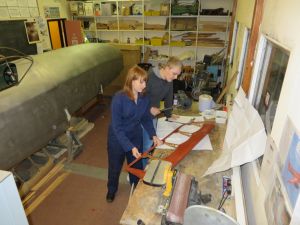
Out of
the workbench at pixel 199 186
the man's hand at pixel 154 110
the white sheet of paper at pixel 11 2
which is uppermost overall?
the white sheet of paper at pixel 11 2

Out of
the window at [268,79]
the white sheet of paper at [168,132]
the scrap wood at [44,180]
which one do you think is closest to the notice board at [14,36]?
the scrap wood at [44,180]

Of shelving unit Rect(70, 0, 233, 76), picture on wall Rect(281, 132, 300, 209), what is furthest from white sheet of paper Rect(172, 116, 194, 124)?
shelving unit Rect(70, 0, 233, 76)

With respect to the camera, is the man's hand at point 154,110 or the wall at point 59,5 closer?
the man's hand at point 154,110

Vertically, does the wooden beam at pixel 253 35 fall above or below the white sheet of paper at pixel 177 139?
above

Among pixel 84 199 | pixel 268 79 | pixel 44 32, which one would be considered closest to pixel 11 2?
pixel 44 32

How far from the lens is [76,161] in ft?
10.5

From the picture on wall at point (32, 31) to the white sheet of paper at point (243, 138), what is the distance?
445cm

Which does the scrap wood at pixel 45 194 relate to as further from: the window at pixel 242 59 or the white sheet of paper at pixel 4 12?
the white sheet of paper at pixel 4 12

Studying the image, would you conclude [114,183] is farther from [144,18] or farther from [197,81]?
[144,18]

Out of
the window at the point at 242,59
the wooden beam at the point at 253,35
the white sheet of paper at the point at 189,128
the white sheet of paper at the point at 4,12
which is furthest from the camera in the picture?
the white sheet of paper at the point at 4,12

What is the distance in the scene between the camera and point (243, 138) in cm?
141

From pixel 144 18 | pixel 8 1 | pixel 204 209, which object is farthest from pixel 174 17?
pixel 204 209

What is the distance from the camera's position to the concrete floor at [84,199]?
2.30m

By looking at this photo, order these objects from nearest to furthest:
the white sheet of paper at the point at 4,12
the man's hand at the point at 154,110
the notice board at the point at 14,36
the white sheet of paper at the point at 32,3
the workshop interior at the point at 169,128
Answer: the workshop interior at the point at 169,128 → the man's hand at the point at 154,110 → the white sheet of paper at the point at 4,12 → the notice board at the point at 14,36 → the white sheet of paper at the point at 32,3
